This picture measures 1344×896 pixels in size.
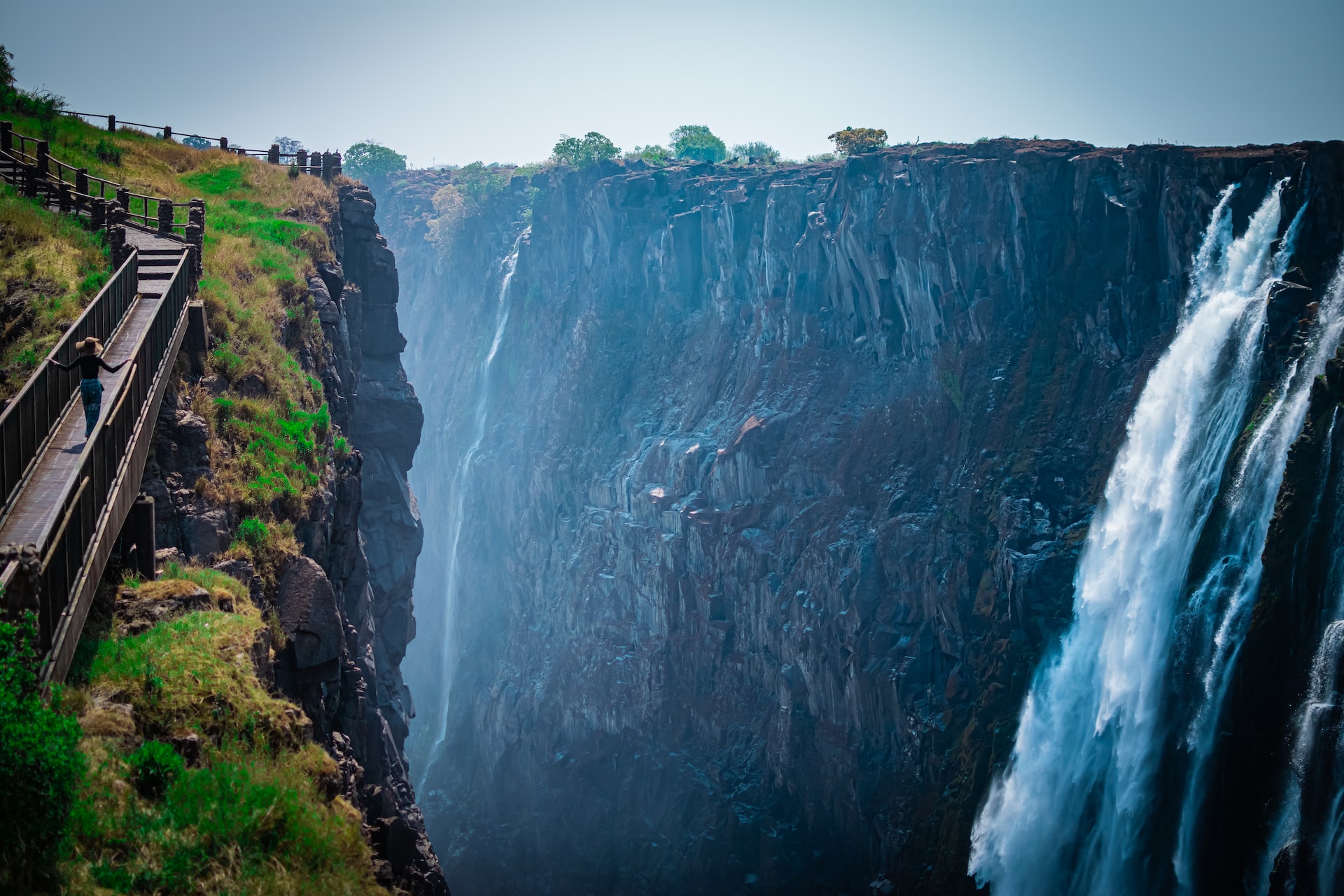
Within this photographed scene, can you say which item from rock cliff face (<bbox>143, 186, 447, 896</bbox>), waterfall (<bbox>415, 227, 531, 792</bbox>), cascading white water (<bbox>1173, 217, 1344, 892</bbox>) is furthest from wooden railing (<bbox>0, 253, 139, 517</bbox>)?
waterfall (<bbox>415, 227, 531, 792</bbox>)

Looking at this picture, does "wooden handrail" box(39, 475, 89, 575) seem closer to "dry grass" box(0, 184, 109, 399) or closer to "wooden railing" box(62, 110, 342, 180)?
"dry grass" box(0, 184, 109, 399)

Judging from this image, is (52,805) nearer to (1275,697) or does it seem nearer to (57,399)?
(57,399)

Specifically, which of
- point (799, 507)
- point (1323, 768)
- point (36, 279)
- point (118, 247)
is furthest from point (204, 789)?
point (799, 507)

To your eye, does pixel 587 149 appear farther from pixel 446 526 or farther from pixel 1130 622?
pixel 1130 622

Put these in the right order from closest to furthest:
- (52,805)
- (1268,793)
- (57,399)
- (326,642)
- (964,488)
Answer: (52,805)
(57,399)
(326,642)
(1268,793)
(964,488)

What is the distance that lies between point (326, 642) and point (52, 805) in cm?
1022

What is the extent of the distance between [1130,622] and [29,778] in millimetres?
32249

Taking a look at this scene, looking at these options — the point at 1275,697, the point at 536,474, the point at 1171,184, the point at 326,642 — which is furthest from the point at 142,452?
the point at 536,474

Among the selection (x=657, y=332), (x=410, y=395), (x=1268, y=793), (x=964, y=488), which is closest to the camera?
(x=1268, y=793)

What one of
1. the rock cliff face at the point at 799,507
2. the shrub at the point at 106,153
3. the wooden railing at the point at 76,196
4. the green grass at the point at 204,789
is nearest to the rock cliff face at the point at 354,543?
the green grass at the point at 204,789

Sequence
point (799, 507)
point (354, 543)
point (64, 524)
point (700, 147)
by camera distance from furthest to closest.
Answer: point (700, 147) → point (799, 507) → point (354, 543) → point (64, 524)

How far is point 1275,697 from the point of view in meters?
27.1

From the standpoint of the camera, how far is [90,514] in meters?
13.8

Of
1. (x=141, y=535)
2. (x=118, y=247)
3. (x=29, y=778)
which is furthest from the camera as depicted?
(x=118, y=247)
